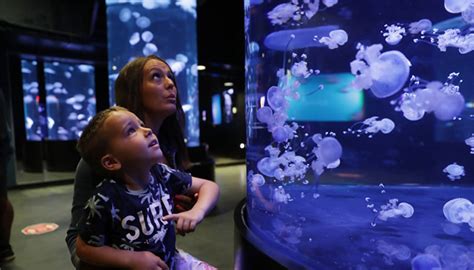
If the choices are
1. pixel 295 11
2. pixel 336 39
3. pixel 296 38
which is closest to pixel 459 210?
pixel 336 39

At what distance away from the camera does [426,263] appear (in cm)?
195

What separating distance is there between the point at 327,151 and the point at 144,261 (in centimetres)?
185

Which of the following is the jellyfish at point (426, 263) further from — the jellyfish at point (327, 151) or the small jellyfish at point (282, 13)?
the small jellyfish at point (282, 13)

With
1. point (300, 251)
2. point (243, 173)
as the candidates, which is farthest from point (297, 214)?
point (243, 173)

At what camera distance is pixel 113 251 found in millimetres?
780

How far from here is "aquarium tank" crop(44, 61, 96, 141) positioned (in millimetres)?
9133

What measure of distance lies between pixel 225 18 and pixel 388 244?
20.5 feet

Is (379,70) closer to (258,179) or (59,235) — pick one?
(258,179)

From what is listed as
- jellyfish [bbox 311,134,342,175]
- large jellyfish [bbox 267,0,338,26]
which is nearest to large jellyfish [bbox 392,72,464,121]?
jellyfish [bbox 311,134,342,175]

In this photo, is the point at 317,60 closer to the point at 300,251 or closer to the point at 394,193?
the point at 394,193

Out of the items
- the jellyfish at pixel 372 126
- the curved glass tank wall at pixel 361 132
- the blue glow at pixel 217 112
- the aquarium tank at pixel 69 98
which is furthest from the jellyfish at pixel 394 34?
the blue glow at pixel 217 112

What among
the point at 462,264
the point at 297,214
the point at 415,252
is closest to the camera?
the point at 462,264

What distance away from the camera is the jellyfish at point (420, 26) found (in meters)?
2.09

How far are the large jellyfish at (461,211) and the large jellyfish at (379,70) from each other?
0.75 meters
